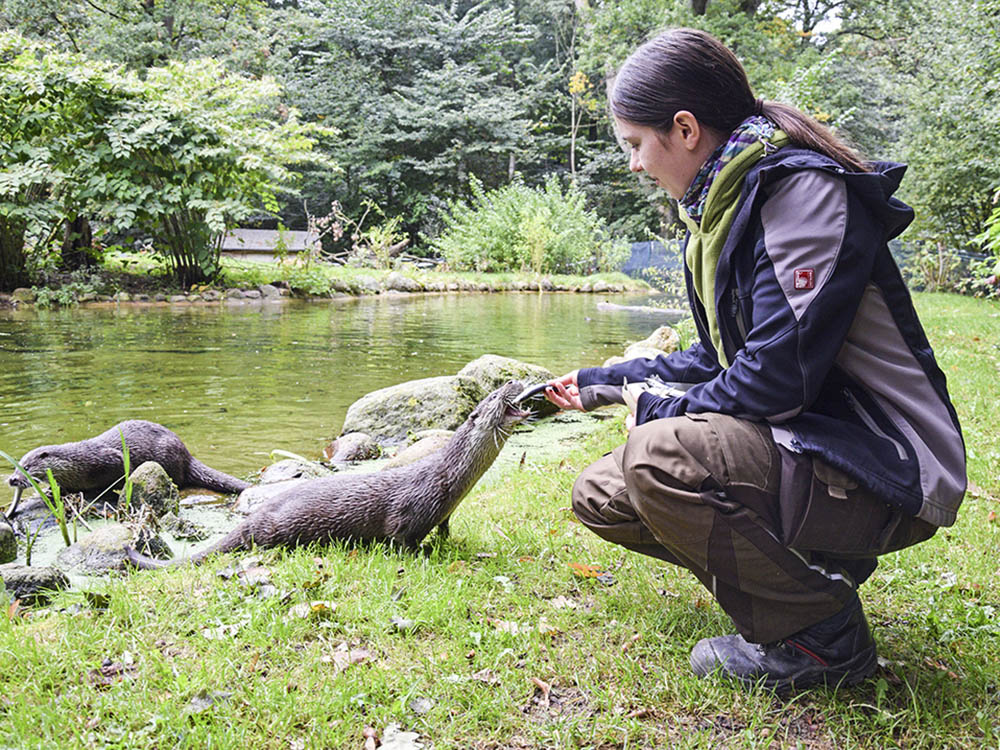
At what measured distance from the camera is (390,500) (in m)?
3.17

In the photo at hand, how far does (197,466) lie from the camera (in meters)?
4.68

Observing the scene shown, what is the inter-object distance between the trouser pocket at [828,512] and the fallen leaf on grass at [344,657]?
1269 millimetres

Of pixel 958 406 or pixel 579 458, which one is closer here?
pixel 579 458

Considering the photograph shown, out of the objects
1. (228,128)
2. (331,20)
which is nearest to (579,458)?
(228,128)

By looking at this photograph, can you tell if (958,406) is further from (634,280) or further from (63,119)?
(634,280)

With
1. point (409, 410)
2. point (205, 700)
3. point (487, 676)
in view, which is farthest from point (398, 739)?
point (409, 410)

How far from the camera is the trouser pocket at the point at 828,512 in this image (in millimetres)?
1791

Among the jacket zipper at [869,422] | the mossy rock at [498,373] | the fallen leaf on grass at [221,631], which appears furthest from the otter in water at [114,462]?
the jacket zipper at [869,422]

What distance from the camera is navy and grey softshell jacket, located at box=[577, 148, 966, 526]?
1.74 metres

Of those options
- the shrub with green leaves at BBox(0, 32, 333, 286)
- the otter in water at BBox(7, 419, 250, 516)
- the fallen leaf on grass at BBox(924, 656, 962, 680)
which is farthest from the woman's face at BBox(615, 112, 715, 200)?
the shrub with green leaves at BBox(0, 32, 333, 286)

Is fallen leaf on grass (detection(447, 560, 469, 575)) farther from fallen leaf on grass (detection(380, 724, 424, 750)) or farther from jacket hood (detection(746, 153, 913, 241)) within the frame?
jacket hood (detection(746, 153, 913, 241))

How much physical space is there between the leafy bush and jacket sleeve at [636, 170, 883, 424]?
20790 millimetres

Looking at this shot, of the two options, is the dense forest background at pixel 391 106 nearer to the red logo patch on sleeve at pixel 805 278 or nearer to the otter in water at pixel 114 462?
the red logo patch on sleeve at pixel 805 278

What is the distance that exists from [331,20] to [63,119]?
16.8m
